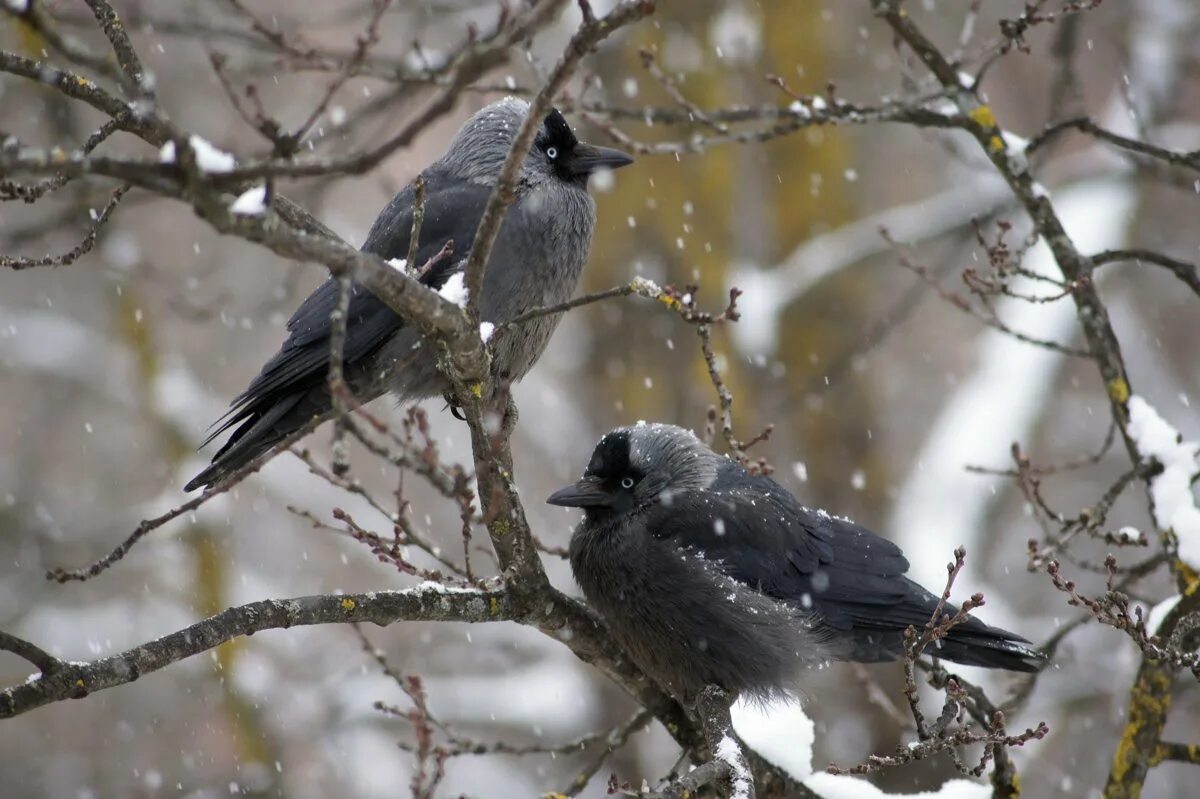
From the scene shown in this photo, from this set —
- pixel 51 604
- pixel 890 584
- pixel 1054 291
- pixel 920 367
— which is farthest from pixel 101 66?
pixel 920 367

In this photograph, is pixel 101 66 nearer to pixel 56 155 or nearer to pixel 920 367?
pixel 56 155

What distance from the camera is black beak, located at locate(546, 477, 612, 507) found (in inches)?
171

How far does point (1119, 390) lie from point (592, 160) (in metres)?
2.29

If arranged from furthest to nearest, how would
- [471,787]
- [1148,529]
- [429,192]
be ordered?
[1148,529], [471,787], [429,192]

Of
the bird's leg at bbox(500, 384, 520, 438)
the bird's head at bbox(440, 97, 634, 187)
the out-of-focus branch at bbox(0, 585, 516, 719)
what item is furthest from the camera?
the bird's head at bbox(440, 97, 634, 187)

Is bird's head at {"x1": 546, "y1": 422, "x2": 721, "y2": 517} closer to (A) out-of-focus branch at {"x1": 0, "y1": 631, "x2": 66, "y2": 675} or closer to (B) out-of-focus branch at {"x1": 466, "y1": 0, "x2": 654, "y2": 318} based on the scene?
(B) out-of-focus branch at {"x1": 466, "y1": 0, "x2": 654, "y2": 318}

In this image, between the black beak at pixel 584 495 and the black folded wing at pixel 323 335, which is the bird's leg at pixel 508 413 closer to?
the black beak at pixel 584 495

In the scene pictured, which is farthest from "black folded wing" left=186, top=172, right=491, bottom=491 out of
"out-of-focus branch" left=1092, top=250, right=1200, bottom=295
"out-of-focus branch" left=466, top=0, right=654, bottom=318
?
"out-of-focus branch" left=1092, top=250, right=1200, bottom=295

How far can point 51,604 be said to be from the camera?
917 centimetres

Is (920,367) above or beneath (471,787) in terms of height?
above

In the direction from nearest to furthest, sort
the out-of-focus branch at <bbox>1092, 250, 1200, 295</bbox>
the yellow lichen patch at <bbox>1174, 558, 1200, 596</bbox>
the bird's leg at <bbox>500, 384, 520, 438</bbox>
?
the yellow lichen patch at <bbox>1174, 558, 1200, 596</bbox> < the out-of-focus branch at <bbox>1092, 250, 1200, 295</bbox> < the bird's leg at <bbox>500, 384, 520, 438</bbox>

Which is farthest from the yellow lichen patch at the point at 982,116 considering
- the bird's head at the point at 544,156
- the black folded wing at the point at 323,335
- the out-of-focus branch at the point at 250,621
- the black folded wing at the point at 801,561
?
the out-of-focus branch at the point at 250,621

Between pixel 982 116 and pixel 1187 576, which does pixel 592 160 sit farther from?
pixel 1187 576

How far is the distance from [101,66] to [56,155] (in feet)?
0.49
